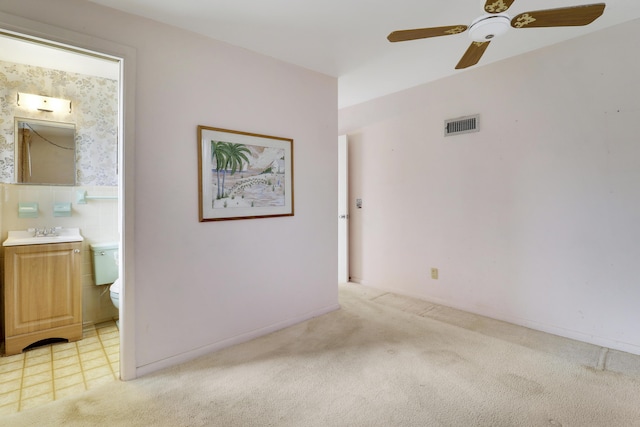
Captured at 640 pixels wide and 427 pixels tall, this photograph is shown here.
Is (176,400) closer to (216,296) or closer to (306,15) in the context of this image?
(216,296)

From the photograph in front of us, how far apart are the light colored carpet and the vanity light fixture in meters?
2.35

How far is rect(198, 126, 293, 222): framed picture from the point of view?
233 cm

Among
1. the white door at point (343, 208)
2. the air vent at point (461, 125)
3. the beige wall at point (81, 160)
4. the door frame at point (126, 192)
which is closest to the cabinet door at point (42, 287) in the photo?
the beige wall at point (81, 160)

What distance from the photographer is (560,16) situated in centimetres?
153

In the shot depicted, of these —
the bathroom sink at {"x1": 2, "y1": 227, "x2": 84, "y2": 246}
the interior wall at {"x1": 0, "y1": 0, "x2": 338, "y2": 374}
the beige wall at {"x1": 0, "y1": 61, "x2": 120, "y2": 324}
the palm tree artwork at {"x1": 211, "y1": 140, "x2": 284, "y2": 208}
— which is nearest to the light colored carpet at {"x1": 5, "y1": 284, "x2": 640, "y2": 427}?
the interior wall at {"x1": 0, "y1": 0, "x2": 338, "y2": 374}

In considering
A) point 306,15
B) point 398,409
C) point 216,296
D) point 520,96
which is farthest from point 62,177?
point 520,96

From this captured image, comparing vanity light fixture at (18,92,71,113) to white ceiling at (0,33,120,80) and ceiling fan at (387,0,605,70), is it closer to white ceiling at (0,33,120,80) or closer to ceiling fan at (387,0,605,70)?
white ceiling at (0,33,120,80)

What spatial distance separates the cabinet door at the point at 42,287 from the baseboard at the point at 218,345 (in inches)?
40.8

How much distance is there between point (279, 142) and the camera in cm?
272

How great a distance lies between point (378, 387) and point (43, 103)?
346 cm

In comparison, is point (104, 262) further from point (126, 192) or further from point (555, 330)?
point (555, 330)

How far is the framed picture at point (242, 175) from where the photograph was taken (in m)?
2.33

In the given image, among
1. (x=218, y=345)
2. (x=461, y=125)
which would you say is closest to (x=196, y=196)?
(x=218, y=345)

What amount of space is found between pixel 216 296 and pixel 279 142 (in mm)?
1347
